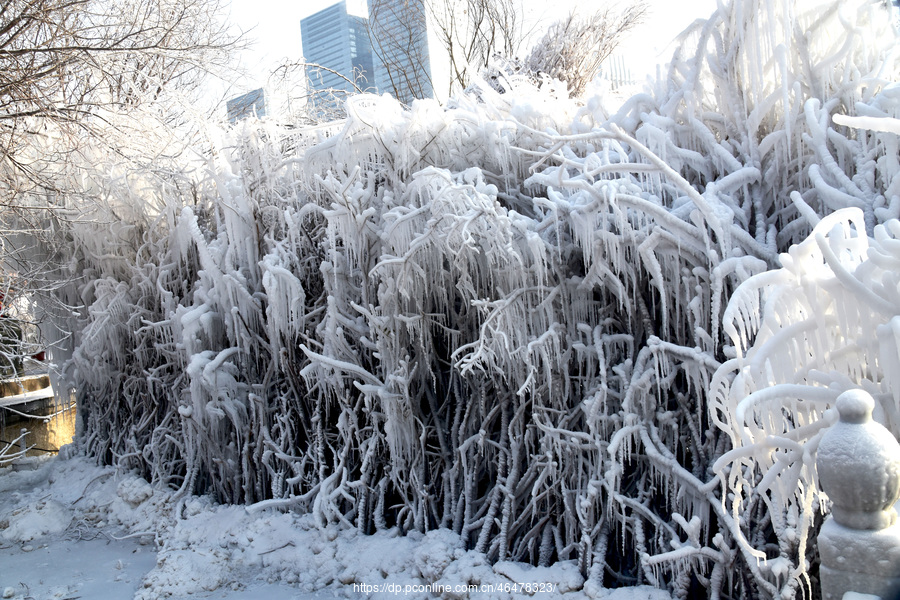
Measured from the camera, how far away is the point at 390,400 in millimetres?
4398

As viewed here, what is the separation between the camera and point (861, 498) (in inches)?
64.8

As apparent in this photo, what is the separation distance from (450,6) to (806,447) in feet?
44.9

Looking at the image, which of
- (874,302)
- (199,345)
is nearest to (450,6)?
(199,345)

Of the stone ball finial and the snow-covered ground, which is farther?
the snow-covered ground

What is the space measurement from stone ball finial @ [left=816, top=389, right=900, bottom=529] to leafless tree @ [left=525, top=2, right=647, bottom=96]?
918 cm

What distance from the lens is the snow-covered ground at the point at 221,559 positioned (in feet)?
12.7

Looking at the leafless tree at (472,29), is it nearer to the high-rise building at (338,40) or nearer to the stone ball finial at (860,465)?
the high-rise building at (338,40)

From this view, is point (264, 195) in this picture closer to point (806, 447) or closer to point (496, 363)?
point (496, 363)

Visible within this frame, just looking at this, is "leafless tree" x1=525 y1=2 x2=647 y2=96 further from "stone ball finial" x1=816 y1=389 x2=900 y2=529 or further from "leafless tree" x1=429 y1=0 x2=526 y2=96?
"stone ball finial" x1=816 y1=389 x2=900 y2=529

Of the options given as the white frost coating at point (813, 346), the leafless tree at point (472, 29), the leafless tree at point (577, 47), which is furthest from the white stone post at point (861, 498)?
the leafless tree at point (472, 29)

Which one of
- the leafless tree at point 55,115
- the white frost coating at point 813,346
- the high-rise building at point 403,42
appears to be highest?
the high-rise building at point 403,42

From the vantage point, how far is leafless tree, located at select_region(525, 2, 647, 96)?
1059cm

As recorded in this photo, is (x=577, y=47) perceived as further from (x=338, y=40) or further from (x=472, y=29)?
(x=338, y=40)

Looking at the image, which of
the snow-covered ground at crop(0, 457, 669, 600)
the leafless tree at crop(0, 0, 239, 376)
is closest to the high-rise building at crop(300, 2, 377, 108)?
the leafless tree at crop(0, 0, 239, 376)
